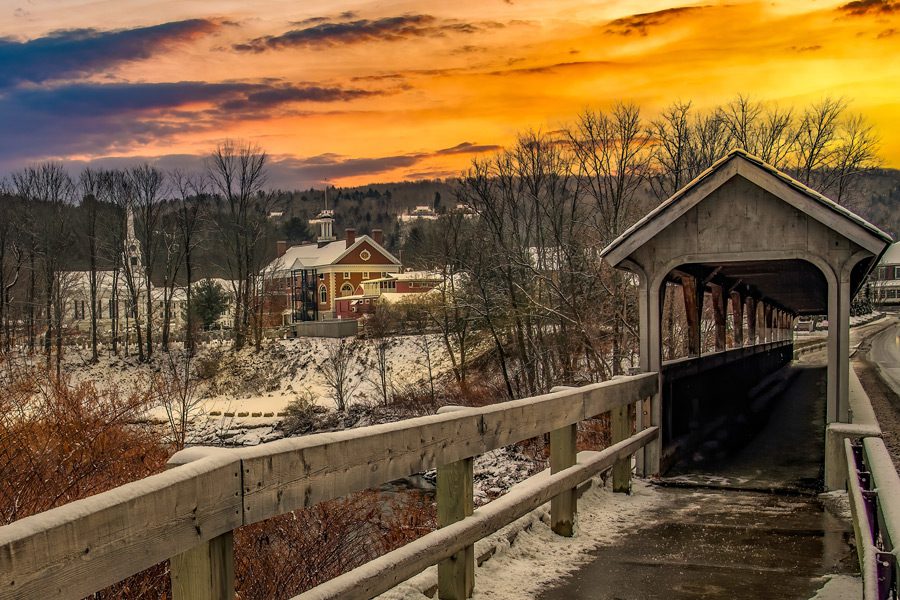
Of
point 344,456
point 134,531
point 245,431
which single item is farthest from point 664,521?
point 245,431

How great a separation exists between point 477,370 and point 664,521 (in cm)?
3908

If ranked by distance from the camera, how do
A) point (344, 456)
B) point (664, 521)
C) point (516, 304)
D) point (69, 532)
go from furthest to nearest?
1. point (516, 304)
2. point (664, 521)
3. point (344, 456)
4. point (69, 532)

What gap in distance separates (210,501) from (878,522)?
3.90 m

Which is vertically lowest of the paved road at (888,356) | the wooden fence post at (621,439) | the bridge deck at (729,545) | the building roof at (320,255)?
the paved road at (888,356)

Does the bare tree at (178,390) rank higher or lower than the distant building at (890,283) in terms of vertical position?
lower

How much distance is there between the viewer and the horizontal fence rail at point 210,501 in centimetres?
220

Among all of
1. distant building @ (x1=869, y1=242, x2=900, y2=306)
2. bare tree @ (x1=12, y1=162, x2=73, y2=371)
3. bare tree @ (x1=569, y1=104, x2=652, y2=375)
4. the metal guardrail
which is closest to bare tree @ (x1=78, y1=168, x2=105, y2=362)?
bare tree @ (x1=12, y1=162, x2=73, y2=371)

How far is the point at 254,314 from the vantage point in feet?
213

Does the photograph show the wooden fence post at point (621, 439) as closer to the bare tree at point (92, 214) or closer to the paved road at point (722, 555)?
the paved road at point (722, 555)

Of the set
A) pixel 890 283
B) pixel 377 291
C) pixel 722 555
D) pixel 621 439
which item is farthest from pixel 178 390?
pixel 890 283

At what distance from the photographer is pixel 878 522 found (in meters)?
4.89

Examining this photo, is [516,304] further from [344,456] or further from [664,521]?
[344,456]

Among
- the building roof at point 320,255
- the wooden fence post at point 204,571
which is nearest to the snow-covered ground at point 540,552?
the wooden fence post at point 204,571

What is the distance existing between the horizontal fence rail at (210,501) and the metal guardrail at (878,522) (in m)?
2.06
